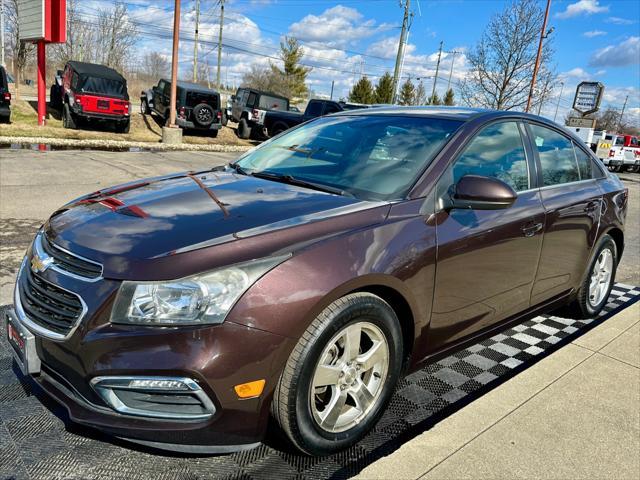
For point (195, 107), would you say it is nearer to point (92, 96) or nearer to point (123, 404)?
point (92, 96)

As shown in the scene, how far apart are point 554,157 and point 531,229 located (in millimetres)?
833

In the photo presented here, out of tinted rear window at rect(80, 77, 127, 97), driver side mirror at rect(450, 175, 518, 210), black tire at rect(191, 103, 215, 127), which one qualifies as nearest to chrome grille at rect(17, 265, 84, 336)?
driver side mirror at rect(450, 175, 518, 210)

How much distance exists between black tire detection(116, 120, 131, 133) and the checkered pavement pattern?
17.5 metres

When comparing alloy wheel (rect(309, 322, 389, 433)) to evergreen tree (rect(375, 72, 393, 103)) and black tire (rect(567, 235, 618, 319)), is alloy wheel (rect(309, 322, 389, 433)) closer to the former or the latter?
black tire (rect(567, 235, 618, 319))

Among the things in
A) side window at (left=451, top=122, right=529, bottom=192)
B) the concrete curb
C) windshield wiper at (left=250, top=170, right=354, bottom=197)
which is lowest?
the concrete curb

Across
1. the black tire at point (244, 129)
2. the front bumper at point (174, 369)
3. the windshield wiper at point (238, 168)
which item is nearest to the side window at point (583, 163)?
the windshield wiper at point (238, 168)

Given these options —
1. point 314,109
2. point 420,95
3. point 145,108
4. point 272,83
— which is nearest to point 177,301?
point 314,109

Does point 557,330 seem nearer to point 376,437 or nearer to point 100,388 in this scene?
point 376,437

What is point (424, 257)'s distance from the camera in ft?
8.23

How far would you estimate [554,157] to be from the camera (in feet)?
12.2

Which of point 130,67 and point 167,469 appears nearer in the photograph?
point 167,469

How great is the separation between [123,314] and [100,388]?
0.97 ft

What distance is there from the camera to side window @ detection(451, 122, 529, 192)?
297 centimetres


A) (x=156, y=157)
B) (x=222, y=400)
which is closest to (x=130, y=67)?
(x=156, y=157)
